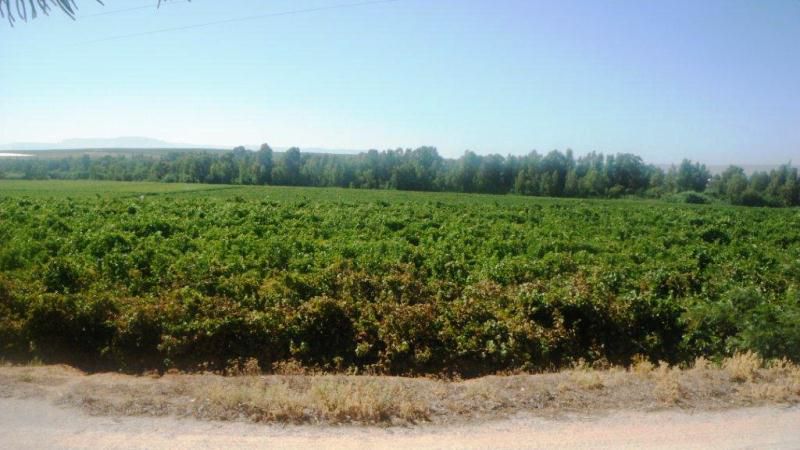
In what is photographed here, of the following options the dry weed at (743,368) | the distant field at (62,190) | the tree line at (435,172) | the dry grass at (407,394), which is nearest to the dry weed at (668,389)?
the dry grass at (407,394)

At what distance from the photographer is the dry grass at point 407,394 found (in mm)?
5082

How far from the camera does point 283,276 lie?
10602 millimetres

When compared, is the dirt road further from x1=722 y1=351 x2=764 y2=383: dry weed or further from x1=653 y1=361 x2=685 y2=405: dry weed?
x1=722 y1=351 x2=764 y2=383: dry weed

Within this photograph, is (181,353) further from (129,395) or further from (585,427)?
(585,427)

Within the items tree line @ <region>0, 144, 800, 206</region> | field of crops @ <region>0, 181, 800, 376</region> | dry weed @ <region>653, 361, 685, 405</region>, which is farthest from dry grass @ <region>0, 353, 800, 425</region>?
tree line @ <region>0, 144, 800, 206</region>

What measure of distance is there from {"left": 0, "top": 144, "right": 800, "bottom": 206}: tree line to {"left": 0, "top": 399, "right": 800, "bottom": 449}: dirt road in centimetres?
6319

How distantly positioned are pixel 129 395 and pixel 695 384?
579 centimetres

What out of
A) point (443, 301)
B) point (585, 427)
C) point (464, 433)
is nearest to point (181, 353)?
point (443, 301)

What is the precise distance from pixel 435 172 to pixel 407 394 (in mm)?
68479

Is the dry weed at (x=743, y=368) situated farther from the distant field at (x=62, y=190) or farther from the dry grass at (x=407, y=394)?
the distant field at (x=62, y=190)

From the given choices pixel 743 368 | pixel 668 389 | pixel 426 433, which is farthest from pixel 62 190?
pixel 743 368

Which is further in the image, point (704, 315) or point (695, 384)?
point (704, 315)

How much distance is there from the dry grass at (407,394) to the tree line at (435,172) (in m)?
62.0

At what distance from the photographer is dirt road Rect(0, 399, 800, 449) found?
14.8 ft
